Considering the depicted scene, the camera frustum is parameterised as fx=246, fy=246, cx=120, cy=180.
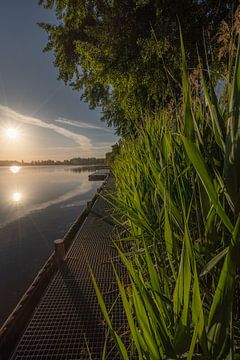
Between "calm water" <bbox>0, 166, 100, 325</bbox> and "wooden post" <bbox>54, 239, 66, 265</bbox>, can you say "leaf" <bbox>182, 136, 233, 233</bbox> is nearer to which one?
"wooden post" <bbox>54, 239, 66, 265</bbox>

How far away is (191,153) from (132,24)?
8.83 m

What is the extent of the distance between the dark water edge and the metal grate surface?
3.98 meters

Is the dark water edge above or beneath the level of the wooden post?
beneath

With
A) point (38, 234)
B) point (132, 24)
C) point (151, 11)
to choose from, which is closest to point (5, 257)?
point (38, 234)

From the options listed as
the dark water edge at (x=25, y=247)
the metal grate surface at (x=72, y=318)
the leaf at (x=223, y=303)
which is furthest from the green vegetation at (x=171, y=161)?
the dark water edge at (x=25, y=247)

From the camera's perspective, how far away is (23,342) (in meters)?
2.43

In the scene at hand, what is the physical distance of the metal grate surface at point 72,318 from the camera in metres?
2.30

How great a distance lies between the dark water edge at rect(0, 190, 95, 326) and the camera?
7.97 metres

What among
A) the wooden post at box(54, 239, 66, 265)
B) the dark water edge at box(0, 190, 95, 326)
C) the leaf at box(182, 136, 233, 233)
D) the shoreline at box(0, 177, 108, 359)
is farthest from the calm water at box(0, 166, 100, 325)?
the leaf at box(182, 136, 233, 233)

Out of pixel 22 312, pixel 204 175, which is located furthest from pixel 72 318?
pixel 204 175

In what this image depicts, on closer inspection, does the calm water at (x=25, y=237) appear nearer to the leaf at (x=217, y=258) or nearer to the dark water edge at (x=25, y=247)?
the dark water edge at (x=25, y=247)

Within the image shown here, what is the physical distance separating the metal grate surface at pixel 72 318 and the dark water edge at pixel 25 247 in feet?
13.1

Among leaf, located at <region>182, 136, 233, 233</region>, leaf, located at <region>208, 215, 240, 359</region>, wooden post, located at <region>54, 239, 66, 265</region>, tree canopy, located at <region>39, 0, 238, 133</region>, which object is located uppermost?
tree canopy, located at <region>39, 0, 238, 133</region>

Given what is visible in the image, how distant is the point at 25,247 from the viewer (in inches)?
474
